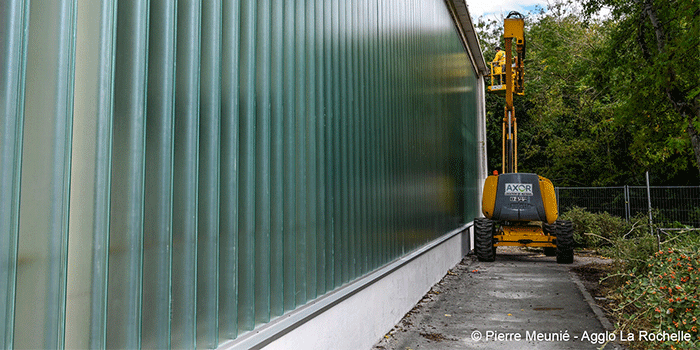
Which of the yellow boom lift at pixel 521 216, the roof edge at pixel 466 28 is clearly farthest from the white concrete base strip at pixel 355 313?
the roof edge at pixel 466 28

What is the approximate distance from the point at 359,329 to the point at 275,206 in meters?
2.17

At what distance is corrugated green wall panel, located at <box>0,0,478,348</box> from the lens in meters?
2.12

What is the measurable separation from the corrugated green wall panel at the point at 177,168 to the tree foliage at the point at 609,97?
984cm

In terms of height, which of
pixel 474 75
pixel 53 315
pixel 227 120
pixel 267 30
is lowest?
pixel 53 315

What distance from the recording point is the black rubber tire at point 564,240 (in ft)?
43.4

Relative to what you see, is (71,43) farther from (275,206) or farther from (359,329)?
(359,329)

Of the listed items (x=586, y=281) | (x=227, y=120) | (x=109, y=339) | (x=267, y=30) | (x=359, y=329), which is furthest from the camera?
(x=586, y=281)

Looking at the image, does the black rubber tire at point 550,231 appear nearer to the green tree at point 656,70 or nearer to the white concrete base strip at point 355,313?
the green tree at point 656,70

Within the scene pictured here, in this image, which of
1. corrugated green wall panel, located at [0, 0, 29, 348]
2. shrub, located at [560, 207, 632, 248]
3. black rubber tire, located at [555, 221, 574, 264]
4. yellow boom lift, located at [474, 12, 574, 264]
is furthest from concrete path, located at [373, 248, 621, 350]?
shrub, located at [560, 207, 632, 248]

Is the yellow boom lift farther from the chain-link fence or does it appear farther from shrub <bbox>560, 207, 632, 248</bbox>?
the chain-link fence

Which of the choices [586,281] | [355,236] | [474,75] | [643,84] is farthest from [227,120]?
[474,75]

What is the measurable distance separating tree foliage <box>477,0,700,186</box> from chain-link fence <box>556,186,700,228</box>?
1.47 m

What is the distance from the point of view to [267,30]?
3.94 meters

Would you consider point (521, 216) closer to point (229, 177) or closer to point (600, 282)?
point (600, 282)
